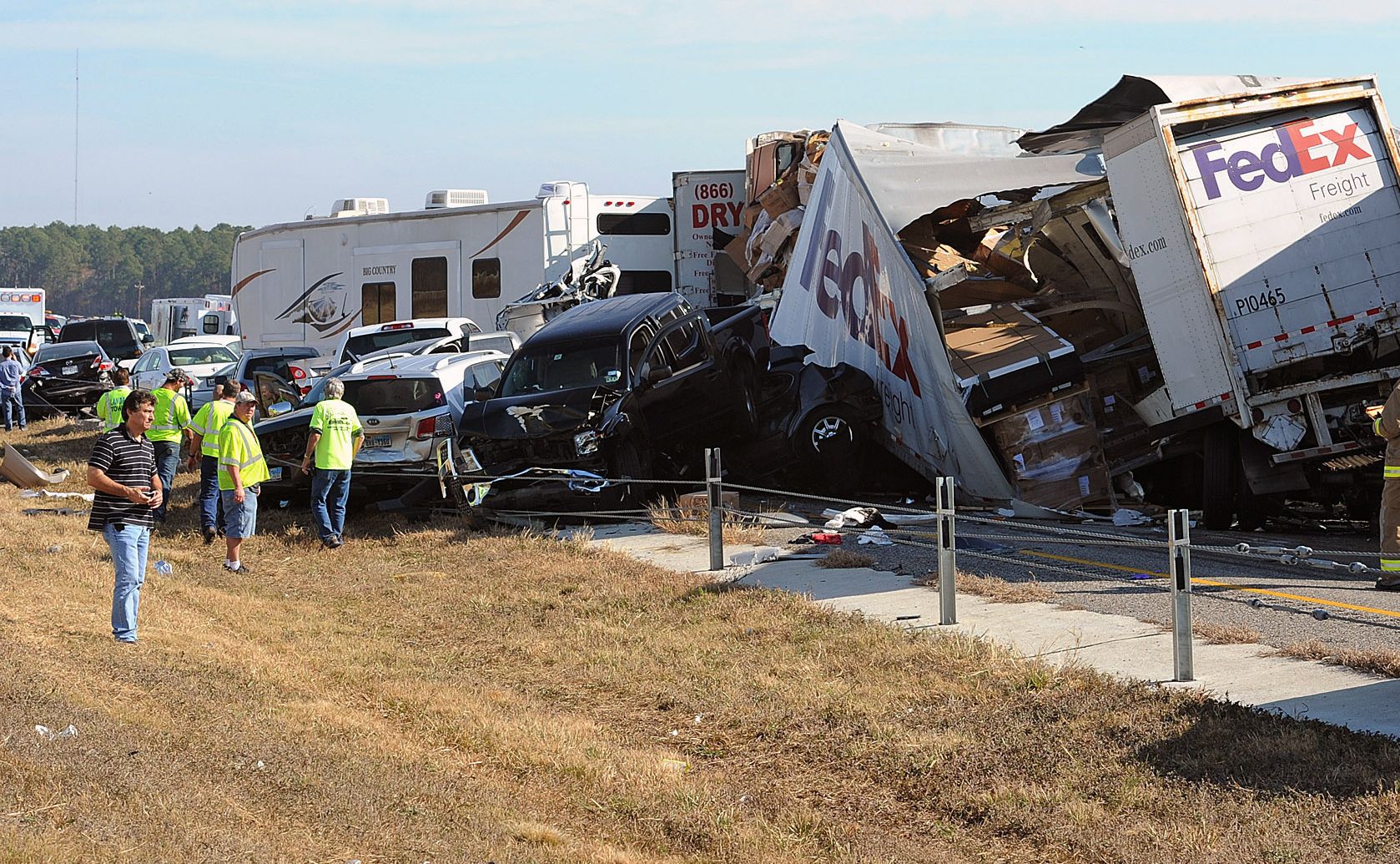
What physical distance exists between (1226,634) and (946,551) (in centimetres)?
172

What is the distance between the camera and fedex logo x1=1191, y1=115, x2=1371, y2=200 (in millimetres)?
12102

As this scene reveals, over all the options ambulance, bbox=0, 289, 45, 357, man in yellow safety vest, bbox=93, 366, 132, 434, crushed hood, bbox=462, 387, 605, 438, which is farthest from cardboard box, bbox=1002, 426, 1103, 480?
ambulance, bbox=0, 289, 45, 357

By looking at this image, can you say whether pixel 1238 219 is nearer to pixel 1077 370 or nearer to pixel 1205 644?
pixel 1077 370

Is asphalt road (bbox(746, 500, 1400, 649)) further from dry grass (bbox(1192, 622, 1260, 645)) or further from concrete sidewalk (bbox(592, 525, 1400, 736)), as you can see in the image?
concrete sidewalk (bbox(592, 525, 1400, 736))

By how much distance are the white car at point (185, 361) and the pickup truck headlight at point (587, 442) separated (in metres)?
14.2

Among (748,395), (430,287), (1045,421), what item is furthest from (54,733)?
(430,287)

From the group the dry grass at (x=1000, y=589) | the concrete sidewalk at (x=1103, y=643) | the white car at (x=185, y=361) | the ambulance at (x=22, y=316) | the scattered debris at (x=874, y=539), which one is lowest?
the concrete sidewalk at (x=1103, y=643)

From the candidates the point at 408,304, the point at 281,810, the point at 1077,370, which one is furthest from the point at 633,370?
the point at 408,304

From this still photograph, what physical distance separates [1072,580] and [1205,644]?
2.37 m

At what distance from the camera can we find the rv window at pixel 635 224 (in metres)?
24.6

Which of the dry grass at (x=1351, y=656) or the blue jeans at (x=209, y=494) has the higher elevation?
the blue jeans at (x=209, y=494)

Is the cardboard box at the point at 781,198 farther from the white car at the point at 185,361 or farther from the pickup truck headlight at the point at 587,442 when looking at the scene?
the white car at the point at 185,361

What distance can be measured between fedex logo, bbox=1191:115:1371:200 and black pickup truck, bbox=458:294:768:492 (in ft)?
17.3

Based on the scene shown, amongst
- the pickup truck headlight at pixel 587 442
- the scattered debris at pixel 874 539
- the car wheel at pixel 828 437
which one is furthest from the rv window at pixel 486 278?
the scattered debris at pixel 874 539
